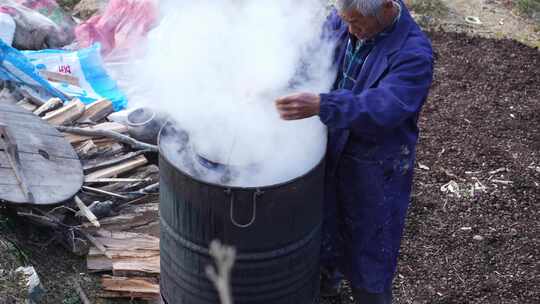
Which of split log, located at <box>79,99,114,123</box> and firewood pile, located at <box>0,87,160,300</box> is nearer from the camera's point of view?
firewood pile, located at <box>0,87,160,300</box>

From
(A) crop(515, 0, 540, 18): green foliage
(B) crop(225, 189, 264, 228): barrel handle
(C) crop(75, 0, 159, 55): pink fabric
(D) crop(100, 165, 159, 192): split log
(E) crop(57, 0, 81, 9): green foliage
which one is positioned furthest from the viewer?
(A) crop(515, 0, 540, 18): green foliage

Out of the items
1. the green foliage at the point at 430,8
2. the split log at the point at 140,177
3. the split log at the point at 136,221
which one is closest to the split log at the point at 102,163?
the split log at the point at 140,177

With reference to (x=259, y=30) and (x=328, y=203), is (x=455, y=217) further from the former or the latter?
(x=259, y=30)

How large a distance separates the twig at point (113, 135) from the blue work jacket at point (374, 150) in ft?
6.39

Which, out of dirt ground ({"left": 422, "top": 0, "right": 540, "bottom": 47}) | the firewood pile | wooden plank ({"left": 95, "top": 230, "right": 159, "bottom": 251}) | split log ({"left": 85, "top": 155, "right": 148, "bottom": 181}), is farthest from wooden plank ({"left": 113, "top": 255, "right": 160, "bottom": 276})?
dirt ground ({"left": 422, "top": 0, "right": 540, "bottom": 47})

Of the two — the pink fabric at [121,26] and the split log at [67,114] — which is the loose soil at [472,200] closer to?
the split log at [67,114]

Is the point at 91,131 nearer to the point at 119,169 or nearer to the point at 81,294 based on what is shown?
the point at 119,169

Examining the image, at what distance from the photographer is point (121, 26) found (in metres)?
6.55

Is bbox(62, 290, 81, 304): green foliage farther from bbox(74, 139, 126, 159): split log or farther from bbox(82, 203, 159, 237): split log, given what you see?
bbox(74, 139, 126, 159): split log

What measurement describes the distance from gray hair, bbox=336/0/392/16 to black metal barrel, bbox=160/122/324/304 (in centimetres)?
75

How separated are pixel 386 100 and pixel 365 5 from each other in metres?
0.45

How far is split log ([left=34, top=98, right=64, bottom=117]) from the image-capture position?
5117 millimetres

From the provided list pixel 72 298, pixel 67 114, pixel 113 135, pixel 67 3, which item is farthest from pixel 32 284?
pixel 67 3

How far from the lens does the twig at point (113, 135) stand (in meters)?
4.93
